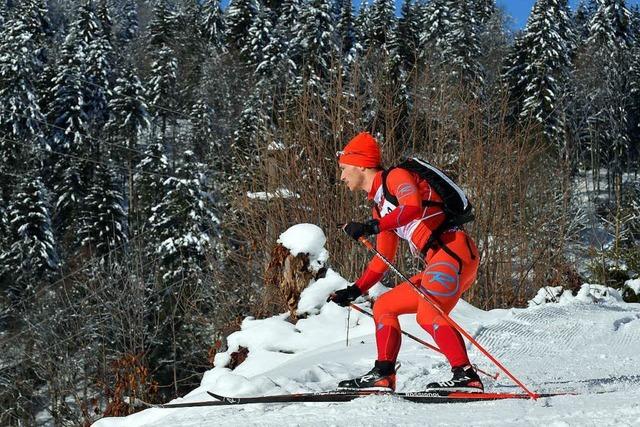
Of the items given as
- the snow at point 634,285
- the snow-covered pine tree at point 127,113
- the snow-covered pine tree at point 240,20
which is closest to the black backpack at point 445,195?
the snow at point 634,285

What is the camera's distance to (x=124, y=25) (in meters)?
96.1

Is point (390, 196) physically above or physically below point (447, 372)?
above

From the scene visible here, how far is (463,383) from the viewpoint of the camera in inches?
172

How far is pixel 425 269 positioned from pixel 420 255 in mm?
134

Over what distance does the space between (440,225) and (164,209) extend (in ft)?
110

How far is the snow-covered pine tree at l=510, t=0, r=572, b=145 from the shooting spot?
47688 mm

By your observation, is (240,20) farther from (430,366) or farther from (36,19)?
(430,366)

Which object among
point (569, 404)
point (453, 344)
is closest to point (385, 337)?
A: point (453, 344)

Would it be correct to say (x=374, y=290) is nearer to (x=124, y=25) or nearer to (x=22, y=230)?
(x=22, y=230)

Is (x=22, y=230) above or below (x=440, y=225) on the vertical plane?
below

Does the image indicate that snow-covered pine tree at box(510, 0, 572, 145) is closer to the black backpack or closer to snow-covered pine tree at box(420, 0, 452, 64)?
snow-covered pine tree at box(420, 0, 452, 64)

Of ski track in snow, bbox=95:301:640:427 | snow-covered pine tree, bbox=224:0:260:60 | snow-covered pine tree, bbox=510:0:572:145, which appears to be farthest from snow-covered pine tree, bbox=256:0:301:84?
ski track in snow, bbox=95:301:640:427

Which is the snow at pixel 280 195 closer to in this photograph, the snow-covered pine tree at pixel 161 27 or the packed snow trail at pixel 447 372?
the packed snow trail at pixel 447 372

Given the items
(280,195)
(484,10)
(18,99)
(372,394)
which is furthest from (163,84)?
(372,394)
